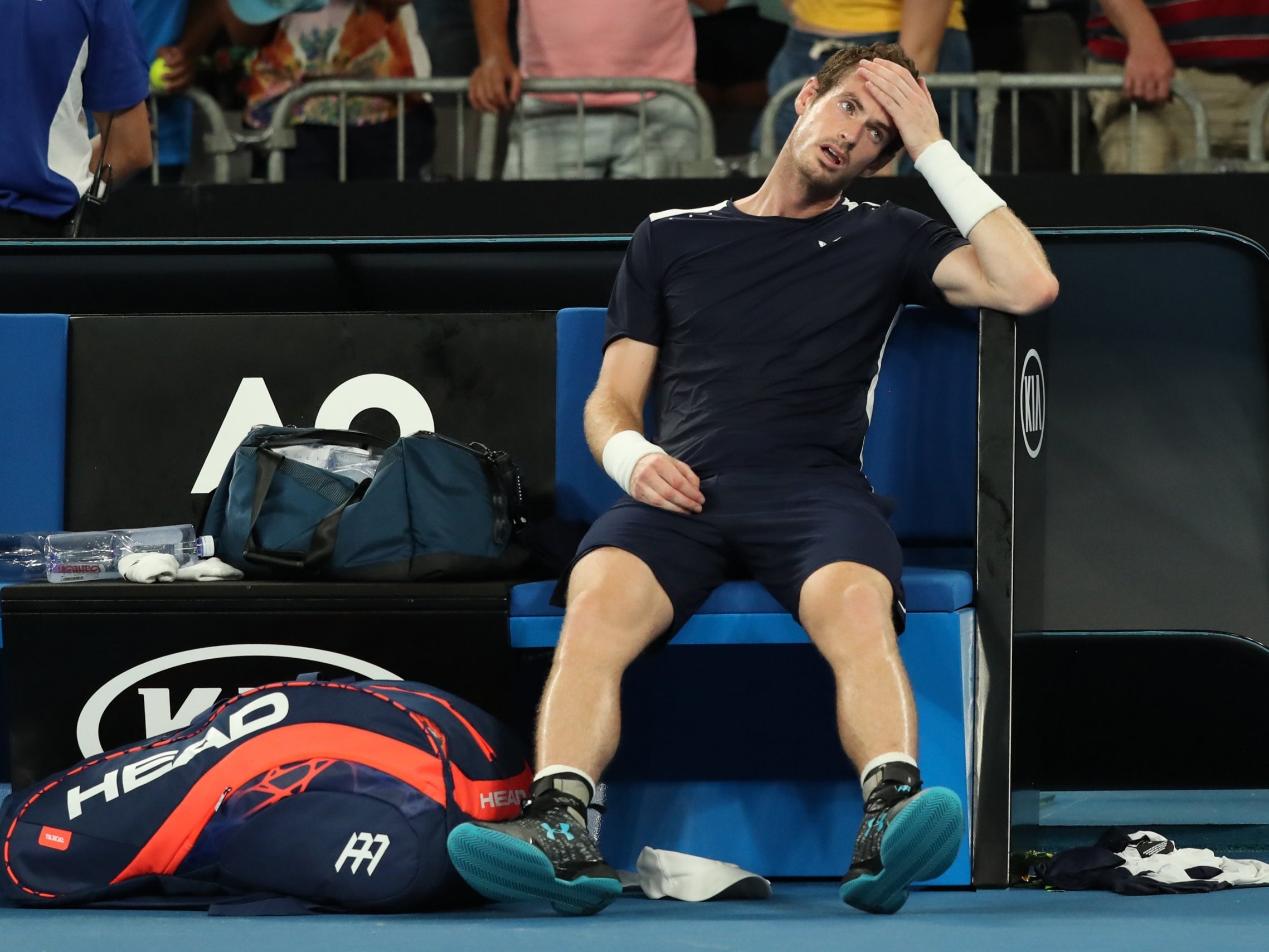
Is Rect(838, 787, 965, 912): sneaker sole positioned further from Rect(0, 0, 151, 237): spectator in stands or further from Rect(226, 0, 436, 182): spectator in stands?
Rect(226, 0, 436, 182): spectator in stands

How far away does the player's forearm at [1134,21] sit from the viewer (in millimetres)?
4082

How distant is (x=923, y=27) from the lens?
404cm

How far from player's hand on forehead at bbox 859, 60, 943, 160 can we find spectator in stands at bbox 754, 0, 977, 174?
1.32 metres

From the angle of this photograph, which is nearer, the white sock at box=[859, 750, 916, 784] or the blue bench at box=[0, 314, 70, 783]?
the white sock at box=[859, 750, 916, 784]

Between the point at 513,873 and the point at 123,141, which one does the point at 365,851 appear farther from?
the point at 123,141

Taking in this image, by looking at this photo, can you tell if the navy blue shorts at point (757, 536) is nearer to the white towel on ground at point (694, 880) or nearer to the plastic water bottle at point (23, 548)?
the white towel on ground at point (694, 880)

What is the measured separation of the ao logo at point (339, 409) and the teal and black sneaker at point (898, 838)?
1281mm

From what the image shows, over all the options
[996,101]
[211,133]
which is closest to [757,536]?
[996,101]

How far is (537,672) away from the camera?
2.63 meters

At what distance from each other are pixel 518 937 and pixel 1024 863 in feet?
3.15

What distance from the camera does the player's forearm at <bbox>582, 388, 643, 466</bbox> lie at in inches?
103

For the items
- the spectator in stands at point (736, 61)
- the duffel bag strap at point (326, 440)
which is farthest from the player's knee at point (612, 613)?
the spectator in stands at point (736, 61)

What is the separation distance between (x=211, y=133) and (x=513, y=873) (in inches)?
119

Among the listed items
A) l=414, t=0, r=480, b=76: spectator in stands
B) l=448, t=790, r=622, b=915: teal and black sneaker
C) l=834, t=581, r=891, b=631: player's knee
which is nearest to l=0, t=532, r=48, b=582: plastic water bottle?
l=448, t=790, r=622, b=915: teal and black sneaker
